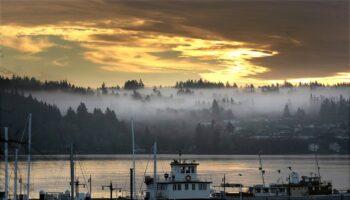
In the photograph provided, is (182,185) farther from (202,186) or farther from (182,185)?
(202,186)

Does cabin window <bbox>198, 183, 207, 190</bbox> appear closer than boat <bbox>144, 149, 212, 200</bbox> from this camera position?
No

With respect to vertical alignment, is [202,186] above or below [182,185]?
below

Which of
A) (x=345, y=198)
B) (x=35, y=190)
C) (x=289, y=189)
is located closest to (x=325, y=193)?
(x=345, y=198)

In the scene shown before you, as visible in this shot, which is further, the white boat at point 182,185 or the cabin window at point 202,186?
the cabin window at point 202,186

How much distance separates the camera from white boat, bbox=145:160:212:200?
84312mm

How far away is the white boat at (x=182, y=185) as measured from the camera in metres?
84.3

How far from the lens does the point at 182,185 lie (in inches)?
3322

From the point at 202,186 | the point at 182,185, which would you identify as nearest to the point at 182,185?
the point at 182,185

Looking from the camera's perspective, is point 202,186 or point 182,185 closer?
point 182,185

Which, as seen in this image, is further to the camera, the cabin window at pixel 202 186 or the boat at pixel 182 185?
the cabin window at pixel 202 186

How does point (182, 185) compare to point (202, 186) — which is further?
point (202, 186)

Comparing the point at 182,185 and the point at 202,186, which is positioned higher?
the point at 182,185

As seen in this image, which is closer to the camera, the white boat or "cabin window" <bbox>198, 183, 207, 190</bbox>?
the white boat

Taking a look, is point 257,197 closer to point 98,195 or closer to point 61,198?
point 61,198
